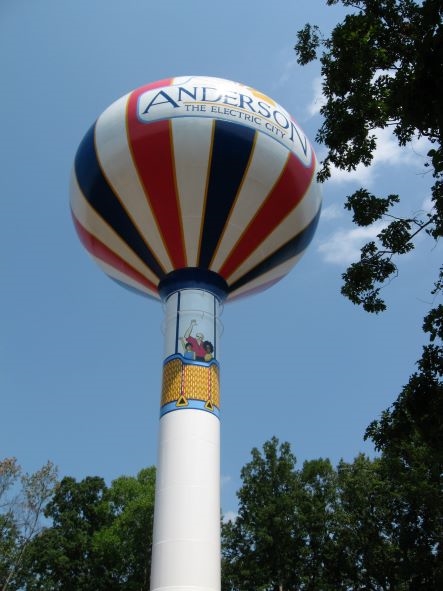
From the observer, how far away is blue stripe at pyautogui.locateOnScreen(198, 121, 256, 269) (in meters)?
13.4

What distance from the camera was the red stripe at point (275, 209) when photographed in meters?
14.1

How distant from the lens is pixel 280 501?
25.3m

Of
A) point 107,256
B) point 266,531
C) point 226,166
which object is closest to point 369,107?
point 226,166

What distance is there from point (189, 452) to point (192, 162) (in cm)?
598

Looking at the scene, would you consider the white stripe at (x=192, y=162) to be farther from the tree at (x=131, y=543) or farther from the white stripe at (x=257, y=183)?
the tree at (x=131, y=543)

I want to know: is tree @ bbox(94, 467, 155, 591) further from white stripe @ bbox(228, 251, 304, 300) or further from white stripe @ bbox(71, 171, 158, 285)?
white stripe @ bbox(71, 171, 158, 285)

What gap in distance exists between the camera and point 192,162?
13.4 m

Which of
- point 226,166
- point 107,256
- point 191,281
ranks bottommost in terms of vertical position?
point 191,281

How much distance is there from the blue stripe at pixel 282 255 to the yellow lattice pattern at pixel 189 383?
8.60 feet

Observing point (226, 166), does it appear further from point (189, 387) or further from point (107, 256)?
point (189, 387)

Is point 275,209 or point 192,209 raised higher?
point 275,209

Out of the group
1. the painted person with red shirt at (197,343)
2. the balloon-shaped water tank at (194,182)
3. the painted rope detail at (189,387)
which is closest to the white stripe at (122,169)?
the balloon-shaped water tank at (194,182)

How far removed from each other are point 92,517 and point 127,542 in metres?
2.72

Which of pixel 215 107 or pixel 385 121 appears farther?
pixel 215 107
